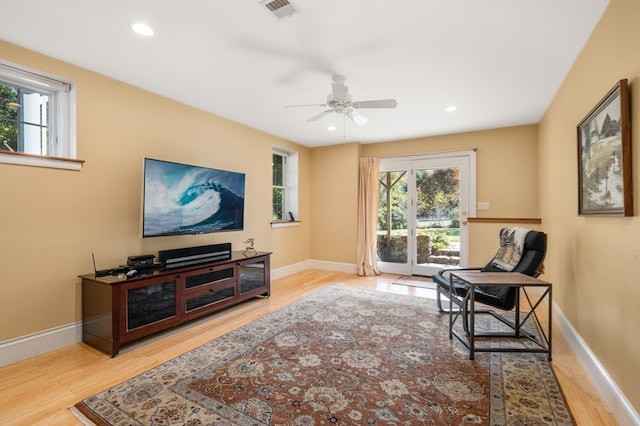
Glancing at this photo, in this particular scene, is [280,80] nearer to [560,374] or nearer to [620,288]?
[620,288]

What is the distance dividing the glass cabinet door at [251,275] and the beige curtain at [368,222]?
6.84ft

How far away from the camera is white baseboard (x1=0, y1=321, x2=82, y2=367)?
7.20 feet

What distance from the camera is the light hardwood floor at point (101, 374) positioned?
1680 mm

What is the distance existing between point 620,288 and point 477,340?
4.05 ft

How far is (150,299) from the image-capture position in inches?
102

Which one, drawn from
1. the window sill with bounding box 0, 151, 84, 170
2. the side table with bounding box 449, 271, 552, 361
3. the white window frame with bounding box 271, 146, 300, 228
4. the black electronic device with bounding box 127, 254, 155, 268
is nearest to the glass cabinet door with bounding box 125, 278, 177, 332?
the black electronic device with bounding box 127, 254, 155, 268

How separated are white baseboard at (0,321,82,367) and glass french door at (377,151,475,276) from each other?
4.43 meters

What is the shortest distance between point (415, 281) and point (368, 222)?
1.28m

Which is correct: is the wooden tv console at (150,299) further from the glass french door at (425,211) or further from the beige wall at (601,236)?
the beige wall at (601,236)

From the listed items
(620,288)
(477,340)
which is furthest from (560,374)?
(620,288)

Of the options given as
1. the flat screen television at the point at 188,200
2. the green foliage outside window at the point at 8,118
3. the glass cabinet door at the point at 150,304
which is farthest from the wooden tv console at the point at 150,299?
the green foliage outside window at the point at 8,118

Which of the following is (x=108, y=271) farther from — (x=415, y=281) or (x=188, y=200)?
(x=415, y=281)

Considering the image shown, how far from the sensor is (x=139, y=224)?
3.03m

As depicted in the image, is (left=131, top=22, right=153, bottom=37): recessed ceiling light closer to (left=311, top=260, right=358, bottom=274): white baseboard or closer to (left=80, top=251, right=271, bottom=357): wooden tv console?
(left=80, top=251, right=271, bottom=357): wooden tv console
